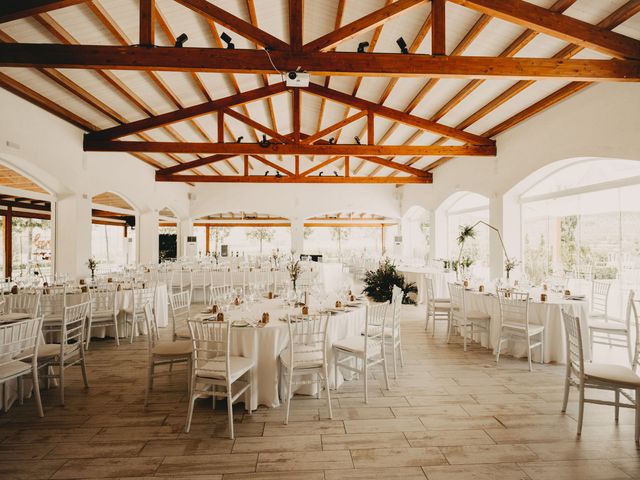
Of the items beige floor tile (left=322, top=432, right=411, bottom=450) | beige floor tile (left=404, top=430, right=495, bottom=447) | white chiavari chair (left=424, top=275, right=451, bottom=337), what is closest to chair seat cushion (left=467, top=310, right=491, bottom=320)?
white chiavari chair (left=424, top=275, right=451, bottom=337)

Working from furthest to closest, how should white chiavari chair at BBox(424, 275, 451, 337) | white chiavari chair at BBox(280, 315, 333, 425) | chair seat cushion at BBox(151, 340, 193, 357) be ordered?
white chiavari chair at BBox(424, 275, 451, 337)
chair seat cushion at BBox(151, 340, 193, 357)
white chiavari chair at BBox(280, 315, 333, 425)

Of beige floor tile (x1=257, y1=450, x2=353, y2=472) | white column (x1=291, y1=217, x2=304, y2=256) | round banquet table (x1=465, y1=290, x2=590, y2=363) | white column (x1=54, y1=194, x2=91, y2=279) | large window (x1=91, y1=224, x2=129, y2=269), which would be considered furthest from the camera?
white column (x1=291, y1=217, x2=304, y2=256)

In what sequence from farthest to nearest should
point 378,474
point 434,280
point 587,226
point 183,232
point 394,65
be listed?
1. point 183,232
2. point 434,280
3. point 587,226
4. point 394,65
5. point 378,474

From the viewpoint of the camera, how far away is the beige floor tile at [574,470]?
2.55m

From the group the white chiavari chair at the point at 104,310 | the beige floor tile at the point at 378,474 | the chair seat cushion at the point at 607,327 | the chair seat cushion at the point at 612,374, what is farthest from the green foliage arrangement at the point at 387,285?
the beige floor tile at the point at 378,474

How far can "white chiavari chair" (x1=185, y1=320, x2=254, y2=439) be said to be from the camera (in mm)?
3035

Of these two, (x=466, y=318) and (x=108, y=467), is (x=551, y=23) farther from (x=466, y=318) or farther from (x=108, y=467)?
(x=108, y=467)

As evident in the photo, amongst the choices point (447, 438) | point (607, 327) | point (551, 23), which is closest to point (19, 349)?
point (447, 438)

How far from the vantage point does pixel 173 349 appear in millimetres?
3719

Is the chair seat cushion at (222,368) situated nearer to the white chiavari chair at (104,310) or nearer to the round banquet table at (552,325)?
the white chiavari chair at (104,310)

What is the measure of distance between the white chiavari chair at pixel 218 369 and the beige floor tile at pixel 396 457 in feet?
3.71

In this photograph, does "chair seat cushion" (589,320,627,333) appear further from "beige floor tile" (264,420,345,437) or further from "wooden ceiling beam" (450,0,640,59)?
"beige floor tile" (264,420,345,437)

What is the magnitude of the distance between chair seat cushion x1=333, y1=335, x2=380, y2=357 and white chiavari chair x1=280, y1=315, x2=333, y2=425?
0.25 meters

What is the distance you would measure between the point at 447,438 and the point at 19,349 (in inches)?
158
